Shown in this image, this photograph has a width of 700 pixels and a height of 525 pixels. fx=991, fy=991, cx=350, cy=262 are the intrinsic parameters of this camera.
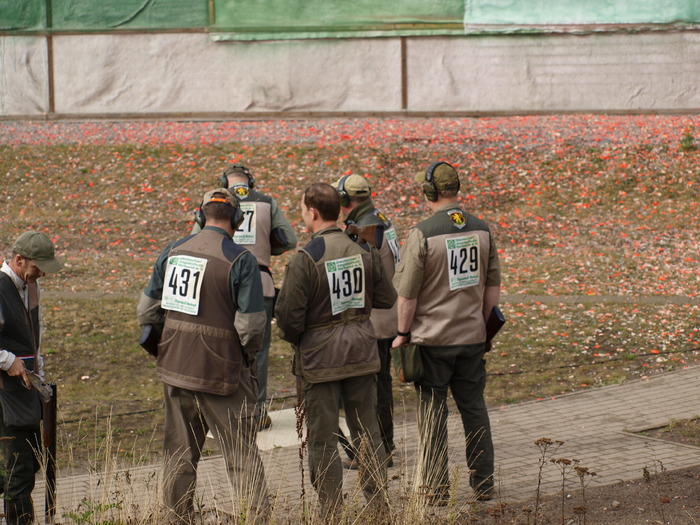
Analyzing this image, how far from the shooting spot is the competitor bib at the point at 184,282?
5609mm

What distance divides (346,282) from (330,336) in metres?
0.34

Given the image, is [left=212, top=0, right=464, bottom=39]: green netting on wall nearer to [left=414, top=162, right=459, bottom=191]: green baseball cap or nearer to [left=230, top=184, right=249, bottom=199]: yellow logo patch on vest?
[left=230, top=184, right=249, bottom=199]: yellow logo patch on vest

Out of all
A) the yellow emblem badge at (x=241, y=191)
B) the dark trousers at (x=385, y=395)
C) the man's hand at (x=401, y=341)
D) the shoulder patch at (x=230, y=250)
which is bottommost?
the dark trousers at (x=385, y=395)

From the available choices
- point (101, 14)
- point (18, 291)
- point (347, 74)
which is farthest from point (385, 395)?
point (101, 14)

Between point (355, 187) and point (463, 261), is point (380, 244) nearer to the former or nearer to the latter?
point (355, 187)

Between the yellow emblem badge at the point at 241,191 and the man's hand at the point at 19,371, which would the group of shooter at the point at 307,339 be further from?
the yellow emblem badge at the point at 241,191

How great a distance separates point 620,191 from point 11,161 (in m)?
12.7

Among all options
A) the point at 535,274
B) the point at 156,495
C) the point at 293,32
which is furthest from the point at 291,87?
the point at 156,495

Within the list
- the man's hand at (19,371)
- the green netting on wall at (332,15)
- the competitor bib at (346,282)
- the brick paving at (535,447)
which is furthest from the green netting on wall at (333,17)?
the man's hand at (19,371)

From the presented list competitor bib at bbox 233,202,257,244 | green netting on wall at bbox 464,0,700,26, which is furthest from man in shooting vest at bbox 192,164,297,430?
green netting on wall at bbox 464,0,700,26

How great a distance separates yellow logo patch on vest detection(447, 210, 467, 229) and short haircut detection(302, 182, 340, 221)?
2.77 feet

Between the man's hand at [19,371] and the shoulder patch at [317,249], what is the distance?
1.76m

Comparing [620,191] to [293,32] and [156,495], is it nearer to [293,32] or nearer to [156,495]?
[293,32]

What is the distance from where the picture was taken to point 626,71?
23.4 meters
